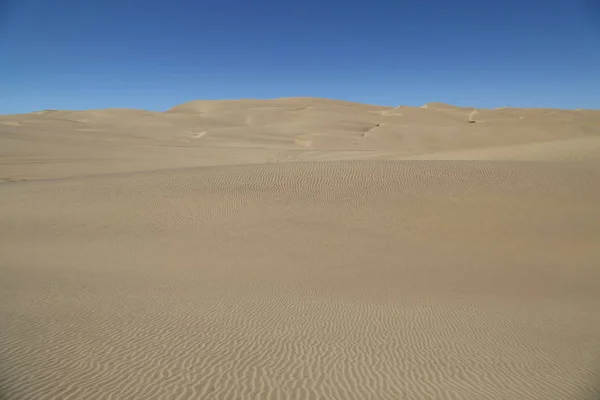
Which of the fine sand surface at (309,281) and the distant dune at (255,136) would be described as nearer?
the fine sand surface at (309,281)

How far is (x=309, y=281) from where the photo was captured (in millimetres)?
9445

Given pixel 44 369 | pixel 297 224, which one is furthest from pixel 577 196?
pixel 44 369

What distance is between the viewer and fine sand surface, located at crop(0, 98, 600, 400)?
16.6ft

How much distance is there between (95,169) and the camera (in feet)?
91.4

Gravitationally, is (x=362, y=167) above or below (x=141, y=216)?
above

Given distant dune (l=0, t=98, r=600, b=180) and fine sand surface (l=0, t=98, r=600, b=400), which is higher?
distant dune (l=0, t=98, r=600, b=180)

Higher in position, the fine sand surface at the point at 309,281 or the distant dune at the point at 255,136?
the distant dune at the point at 255,136

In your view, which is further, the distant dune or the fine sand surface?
the distant dune

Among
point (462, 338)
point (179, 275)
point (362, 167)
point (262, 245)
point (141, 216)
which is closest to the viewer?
point (462, 338)

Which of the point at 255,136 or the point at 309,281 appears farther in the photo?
the point at 255,136

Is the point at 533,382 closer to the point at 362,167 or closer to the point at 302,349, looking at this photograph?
the point at 302,349

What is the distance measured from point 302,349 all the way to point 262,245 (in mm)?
6308

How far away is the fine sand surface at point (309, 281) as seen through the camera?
5062 mm

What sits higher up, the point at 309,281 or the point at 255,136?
the point at 255,136
